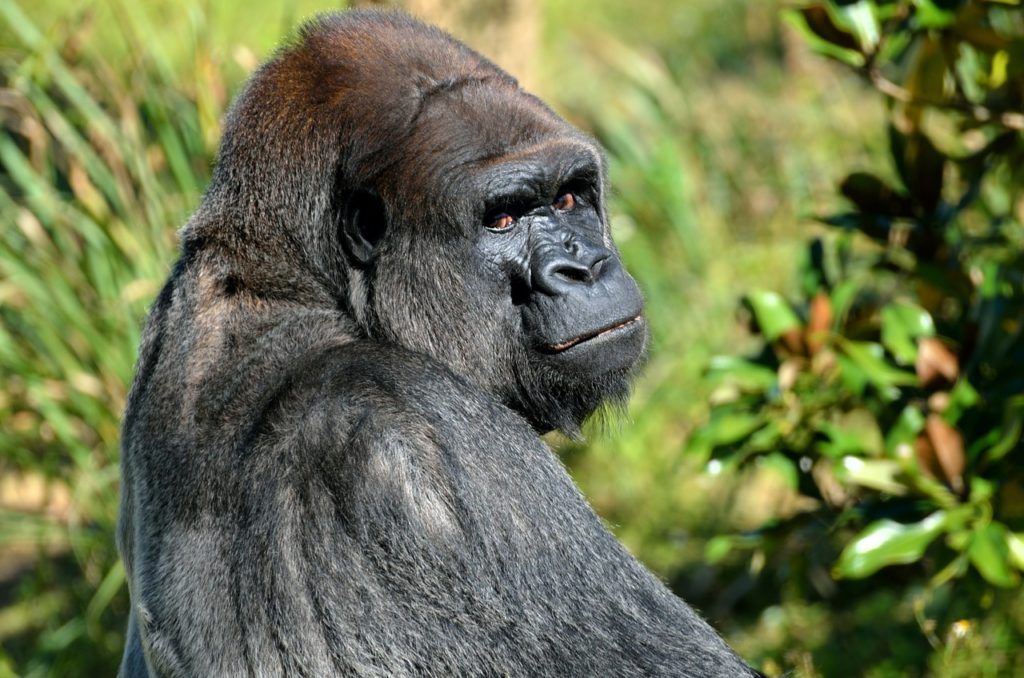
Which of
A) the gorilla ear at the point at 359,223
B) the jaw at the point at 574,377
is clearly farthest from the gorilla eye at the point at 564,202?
the gorilla ear at the point at 359,223

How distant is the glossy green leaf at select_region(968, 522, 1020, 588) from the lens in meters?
3.62

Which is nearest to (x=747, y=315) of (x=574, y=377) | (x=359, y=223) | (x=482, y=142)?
(x=574, y=377)

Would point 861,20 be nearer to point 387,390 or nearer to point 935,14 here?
point 935,14

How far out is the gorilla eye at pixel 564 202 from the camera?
11.0ft

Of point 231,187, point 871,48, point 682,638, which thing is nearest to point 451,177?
point 231,187

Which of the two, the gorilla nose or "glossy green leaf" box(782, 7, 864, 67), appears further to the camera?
"glossy green leaf" box(782, 7, 864, 67)

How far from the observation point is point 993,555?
366 centimetres

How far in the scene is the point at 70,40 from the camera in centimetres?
600

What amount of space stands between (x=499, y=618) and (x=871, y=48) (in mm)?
2428

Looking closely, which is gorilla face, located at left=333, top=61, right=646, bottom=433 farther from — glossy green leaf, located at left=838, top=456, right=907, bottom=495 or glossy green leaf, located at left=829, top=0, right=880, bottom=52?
glossy green leaf, located at left=829, top=0, right=880, bottom=52

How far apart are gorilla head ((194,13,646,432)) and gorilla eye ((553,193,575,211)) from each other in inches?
1.6

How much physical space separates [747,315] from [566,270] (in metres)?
1.77

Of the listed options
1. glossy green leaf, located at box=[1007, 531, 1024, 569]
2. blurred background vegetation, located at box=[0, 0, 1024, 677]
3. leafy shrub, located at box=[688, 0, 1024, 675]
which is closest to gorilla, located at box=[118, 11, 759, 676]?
blurred background vegetation, located at box=[0, 0, 1024, 677]

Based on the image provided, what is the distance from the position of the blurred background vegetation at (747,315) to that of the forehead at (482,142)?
0.84 meters
